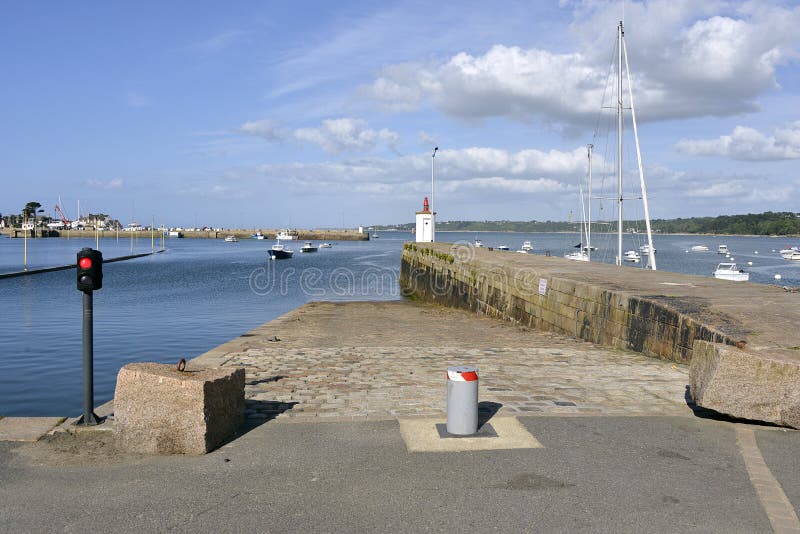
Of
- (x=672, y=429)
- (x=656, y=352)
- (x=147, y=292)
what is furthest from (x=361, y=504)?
(x=147, y=292)

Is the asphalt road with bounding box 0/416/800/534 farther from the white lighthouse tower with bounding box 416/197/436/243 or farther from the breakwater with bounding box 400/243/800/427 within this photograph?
the white lighthouse tower with bounding box 416/197/436/243

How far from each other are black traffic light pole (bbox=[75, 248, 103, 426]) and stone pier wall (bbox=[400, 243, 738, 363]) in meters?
8.02

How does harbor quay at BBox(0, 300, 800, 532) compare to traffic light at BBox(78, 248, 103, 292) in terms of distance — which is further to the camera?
traffic light at BBox(78, 248, 103, 292)

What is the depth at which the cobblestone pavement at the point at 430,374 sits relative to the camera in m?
7.47

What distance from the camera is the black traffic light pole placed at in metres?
6.31

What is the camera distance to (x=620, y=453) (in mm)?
5789

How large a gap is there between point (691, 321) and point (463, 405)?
5.43 m

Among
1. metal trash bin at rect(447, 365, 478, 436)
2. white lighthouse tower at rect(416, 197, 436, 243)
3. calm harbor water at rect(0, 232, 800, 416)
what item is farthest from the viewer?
white lighthouse tower at rect(416, 197, 436, 243)

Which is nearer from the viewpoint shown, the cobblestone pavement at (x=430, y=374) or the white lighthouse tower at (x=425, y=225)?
the cobblestone pavement at (x=430, y=374)

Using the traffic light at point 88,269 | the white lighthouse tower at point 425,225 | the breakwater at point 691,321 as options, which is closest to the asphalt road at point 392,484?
the breakwater at point 691,321

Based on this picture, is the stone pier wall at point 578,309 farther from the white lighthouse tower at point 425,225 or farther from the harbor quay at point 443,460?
the white lighthouse tower at point 425,225

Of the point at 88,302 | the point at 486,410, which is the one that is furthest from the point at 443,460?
the point at 88,302

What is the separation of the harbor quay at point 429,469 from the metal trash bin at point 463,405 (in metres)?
0.16

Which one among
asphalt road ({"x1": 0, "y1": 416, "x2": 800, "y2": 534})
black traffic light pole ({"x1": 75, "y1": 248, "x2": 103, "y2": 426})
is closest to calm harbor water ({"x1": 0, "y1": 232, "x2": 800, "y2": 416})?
black traffic light pole ({"x1": 75, "y1": 248, "x2": 103, "y2": 426})
